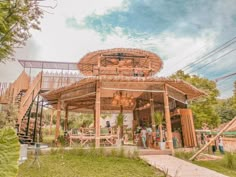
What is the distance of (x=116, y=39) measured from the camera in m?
15.7

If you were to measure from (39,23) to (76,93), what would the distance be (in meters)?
4.37

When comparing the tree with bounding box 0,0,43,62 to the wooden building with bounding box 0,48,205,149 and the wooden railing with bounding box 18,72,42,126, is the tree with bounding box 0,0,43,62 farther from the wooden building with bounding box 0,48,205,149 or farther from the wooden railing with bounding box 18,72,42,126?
the wooden railing with bounding box 18,72,42,126

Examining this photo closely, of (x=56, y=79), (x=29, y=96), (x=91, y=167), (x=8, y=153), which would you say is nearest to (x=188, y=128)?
(x=91, y=167)

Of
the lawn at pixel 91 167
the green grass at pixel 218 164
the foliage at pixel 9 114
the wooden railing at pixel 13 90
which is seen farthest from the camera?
the wooden railing at pixel 13 90

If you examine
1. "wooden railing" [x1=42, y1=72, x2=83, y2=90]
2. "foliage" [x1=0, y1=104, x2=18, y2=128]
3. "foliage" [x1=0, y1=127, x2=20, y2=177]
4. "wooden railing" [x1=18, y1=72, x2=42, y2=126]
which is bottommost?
"foliage" [x1=0, y1=127, x2=20, y2=177]

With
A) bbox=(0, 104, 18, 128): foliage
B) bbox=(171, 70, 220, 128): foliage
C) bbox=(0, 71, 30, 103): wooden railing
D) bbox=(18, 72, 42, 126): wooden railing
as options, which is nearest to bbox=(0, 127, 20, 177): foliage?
bbox=(0, 104, 18, 128): foliage

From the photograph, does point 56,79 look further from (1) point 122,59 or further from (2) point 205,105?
(2) point 205,105

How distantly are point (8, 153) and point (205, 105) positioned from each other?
16.9 m

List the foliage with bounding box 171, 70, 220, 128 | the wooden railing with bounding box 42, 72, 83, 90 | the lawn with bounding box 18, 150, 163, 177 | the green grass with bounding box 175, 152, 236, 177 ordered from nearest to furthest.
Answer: the lawn with bounding box 18, 150, 163, 177, the green grass with bounding box 175, 152, 236, 177, the wooden railing with bounding box 42, 72, 83, 90, the foliage with bounding box 171, 70, 220, 128

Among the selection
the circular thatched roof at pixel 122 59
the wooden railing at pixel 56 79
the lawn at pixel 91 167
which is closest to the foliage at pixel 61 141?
the lawn at pixel 91 167

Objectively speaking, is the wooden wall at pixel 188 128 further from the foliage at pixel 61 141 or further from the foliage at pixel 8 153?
the foliage at pixel 8 153

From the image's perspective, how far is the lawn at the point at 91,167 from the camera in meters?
4.64

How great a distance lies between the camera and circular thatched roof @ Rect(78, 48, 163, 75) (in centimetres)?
987

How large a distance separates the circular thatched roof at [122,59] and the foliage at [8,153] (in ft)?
29.7
